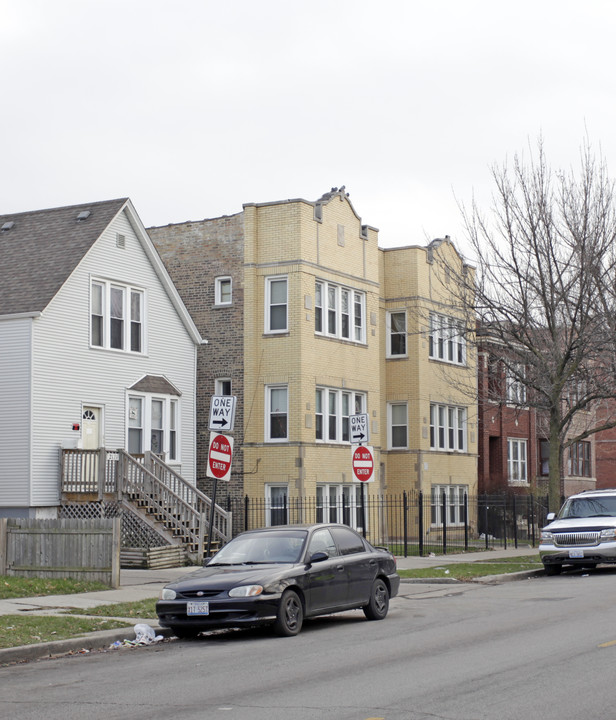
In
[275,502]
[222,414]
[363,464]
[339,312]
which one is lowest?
[275,502]

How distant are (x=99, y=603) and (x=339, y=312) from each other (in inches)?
777

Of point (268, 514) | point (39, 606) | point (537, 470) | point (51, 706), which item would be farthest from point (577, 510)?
point (537, 470)

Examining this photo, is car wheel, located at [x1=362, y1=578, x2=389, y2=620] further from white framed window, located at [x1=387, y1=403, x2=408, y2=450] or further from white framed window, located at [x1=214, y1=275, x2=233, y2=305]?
white framed window, located at [x1=387, y1=403, x2=408, y2=450]

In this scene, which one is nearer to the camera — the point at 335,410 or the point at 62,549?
the point at 62,549

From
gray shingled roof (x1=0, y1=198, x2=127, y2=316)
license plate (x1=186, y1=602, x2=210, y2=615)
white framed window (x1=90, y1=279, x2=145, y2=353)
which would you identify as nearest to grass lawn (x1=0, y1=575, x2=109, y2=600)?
license plate (x1=186, y1=602, x2=210, y2=615)

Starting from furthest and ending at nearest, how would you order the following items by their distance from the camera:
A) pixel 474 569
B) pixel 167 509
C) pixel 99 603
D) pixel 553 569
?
pixel 167 509, pixel 553 569, pixel 474 569, pixel 99 603

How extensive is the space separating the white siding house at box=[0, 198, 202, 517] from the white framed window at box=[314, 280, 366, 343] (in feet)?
13.9

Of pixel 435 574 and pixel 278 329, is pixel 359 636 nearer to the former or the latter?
pixel 435 574

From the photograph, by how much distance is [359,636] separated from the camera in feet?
A: 44.8

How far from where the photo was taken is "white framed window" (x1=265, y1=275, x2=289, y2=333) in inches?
1329

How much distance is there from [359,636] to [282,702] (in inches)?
185

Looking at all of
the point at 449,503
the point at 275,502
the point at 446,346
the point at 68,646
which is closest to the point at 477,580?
the point at 68,646

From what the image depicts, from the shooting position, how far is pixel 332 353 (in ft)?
114

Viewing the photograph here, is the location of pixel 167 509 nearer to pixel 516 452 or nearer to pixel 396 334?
pixel 396 334
